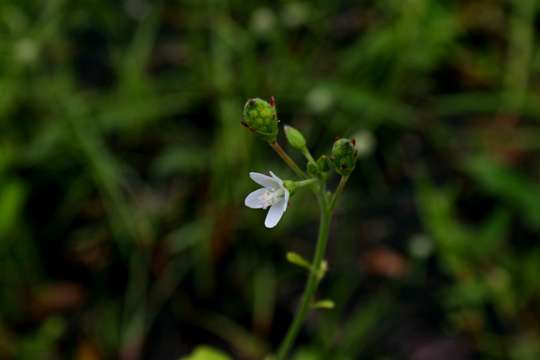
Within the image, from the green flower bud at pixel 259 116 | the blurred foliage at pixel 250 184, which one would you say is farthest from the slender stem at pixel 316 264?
the blurred foliage at pixel 250 184

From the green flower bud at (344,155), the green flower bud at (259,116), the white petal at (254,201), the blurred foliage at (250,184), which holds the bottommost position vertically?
the blurred foliage at (250,184)

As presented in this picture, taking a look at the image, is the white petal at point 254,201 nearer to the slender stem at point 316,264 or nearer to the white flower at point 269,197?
the white flower at point 269,197

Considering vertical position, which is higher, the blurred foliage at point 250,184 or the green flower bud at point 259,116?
the green flower bud at point 259,116

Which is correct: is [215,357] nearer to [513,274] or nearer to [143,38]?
[513,274]

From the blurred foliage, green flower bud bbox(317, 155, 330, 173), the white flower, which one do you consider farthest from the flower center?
the blurred foliage

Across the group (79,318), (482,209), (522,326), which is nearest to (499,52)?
(482,209)

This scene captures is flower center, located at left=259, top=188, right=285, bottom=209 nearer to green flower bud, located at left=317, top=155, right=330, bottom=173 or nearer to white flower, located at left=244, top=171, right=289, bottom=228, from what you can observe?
white flower, located at left=244, top=171, right=289, bottom=228

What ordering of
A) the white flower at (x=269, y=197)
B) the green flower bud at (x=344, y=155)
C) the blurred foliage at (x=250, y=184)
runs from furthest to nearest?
the blurred foliage at (x=250, y=184)
the white flower at (x=269, y=197)
the green flower bud at (x=344, y=155)
